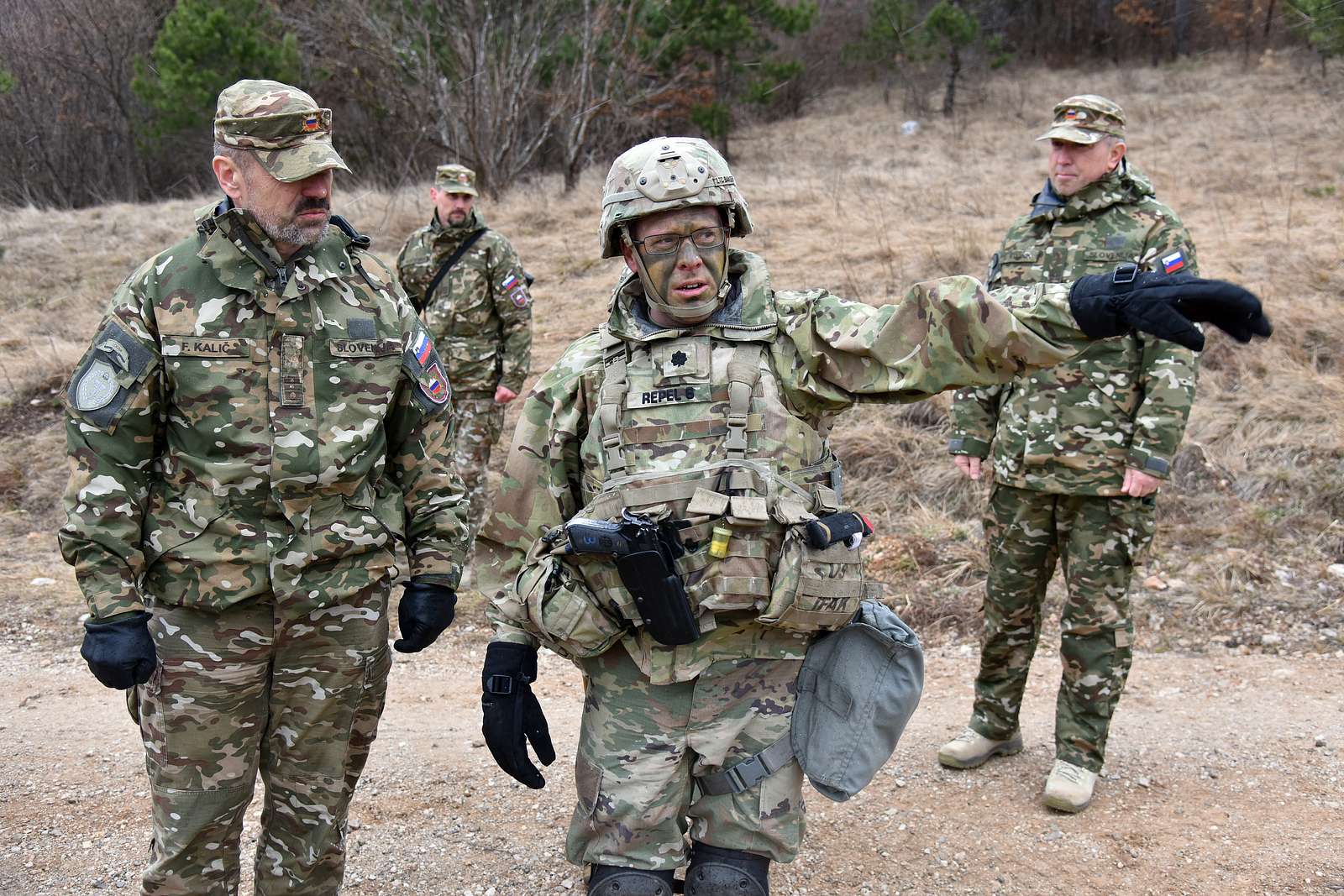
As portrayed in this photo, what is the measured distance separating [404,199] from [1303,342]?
36.9 feet

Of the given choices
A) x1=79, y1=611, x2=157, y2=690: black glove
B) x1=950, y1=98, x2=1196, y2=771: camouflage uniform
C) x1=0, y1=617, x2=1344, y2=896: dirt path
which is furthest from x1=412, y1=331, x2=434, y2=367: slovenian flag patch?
x1=950, y1=98, x2=1196, y2=771: camouflage uniform

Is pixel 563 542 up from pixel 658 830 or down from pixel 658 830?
up

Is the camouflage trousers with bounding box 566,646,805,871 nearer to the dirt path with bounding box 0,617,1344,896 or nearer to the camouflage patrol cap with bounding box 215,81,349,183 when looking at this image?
the dirt path with bounding box 0,617,1344,896

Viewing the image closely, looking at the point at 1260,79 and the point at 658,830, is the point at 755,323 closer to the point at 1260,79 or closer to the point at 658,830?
the point at 658,830

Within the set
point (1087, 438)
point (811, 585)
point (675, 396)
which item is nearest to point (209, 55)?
point (1087, 438)

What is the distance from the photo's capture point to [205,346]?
2.72 meters

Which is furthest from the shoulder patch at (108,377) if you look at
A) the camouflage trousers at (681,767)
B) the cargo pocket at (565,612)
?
the camouflage trousers at (681,767)

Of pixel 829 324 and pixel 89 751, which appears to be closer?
pixel 829 324

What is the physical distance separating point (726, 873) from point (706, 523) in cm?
83

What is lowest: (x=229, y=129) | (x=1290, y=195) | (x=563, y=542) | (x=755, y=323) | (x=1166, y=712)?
(x=1166, y=712)

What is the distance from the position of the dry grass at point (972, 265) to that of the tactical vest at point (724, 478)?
140 inches

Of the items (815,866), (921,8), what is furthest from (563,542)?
(921,8)

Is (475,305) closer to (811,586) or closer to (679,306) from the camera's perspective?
(679,306)

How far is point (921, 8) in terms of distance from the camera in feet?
80.1
